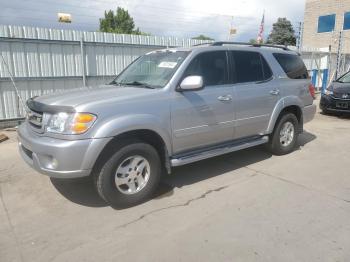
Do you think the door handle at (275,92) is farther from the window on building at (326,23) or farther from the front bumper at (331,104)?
the window on building at (326,23)

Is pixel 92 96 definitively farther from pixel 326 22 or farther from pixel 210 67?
pixel 326 22

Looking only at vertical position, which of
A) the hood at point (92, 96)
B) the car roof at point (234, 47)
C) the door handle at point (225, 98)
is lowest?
the door handle at point (225, 98)

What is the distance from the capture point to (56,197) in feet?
13.8

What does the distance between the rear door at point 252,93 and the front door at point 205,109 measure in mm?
185

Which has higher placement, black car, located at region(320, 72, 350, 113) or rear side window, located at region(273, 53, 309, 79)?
rear side window, located at region(273, 53, 309, 79)

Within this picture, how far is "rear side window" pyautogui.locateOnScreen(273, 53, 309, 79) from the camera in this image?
579cm

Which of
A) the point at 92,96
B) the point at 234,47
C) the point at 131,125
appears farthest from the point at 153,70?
the point at 234,47

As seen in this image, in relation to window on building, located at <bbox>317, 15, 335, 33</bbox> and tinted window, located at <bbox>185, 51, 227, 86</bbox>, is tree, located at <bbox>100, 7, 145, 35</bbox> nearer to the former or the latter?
window on building, located at <bbox>317, 15, 335, 33</bbox>

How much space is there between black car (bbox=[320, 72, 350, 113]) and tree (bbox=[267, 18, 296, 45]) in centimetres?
4281

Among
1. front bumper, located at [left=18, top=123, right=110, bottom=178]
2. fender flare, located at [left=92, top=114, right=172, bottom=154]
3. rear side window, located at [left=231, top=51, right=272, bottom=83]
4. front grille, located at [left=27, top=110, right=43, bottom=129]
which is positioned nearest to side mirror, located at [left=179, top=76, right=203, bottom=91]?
fender flare, located at [left=92, top=114, right=172, bottom=154]

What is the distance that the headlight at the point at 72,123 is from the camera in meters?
3.44

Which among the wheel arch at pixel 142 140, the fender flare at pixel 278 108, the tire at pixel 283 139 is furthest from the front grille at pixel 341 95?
the wheel arch at pixel 142 140

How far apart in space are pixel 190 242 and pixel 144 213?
804 mm

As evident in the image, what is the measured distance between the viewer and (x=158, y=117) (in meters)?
3.96
